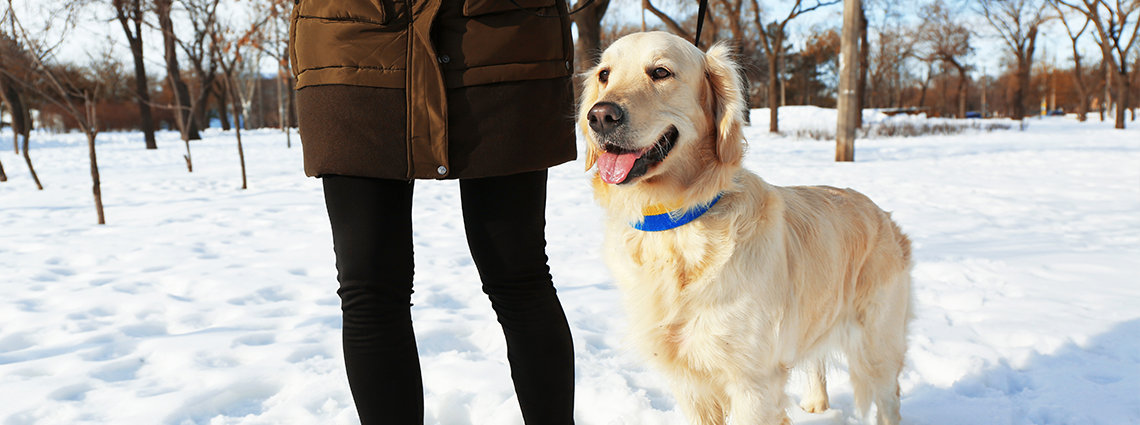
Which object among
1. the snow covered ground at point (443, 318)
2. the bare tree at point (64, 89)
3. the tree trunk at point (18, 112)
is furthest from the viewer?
the tree trunk at point (18, 112)

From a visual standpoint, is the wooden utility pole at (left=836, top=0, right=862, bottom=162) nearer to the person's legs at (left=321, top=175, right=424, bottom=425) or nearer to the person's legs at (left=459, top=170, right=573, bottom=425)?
the person's legs at (left=459, top=170, right=573, bottom=425)

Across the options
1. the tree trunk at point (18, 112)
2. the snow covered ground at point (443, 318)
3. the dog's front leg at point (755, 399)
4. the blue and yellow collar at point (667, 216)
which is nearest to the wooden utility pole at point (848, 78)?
the snow covered ground at point (443, 318)

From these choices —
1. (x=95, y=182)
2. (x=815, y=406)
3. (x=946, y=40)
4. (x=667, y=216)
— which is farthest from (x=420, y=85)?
(x=946, y=40)

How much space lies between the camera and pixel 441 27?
1.39 m

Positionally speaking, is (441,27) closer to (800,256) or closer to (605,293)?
(800,256)

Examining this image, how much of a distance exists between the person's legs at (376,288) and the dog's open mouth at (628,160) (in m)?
0.51

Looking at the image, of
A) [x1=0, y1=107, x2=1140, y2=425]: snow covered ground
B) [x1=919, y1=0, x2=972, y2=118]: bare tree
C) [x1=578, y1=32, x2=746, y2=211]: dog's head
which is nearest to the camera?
[x1=578, y1=32, x2=746, y2=211]: dog's head

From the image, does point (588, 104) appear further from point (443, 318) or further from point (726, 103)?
point (443, 318)

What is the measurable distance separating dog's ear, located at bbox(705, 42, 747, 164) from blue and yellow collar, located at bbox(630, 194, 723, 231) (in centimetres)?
13

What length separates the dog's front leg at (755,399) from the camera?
1.63 m

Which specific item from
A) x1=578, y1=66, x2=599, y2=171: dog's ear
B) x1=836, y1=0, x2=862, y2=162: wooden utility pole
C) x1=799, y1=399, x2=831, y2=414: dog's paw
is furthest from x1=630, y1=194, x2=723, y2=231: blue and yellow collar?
x1=836, y1=0, x2=862, y2=162: wooden utility pole

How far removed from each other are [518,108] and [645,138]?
0.36 metres

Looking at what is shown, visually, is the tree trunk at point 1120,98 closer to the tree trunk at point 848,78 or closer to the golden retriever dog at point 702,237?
the tree trunk at point 848,78

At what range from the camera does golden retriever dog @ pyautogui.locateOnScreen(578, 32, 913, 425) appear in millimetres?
1608
